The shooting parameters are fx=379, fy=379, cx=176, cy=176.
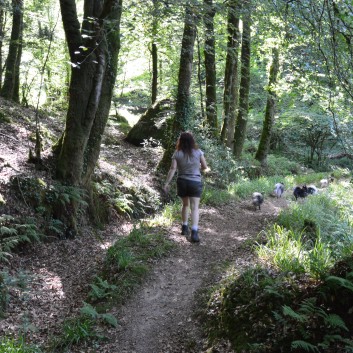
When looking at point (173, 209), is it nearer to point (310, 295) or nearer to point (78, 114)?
point (78, 114)

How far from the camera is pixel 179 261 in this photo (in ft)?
22.4

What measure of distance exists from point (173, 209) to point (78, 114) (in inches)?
135

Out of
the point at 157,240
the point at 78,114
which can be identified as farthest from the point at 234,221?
the point at 78,114

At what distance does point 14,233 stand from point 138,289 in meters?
2.46

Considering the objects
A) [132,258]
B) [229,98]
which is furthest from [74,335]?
[229,98]

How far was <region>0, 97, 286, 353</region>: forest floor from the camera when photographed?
474cm

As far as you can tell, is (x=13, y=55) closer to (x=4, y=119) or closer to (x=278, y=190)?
(x=4, y=119)

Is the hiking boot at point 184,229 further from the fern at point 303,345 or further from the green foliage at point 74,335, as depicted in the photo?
the fern at point 303,345

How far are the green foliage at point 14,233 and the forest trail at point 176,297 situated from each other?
2.15 meters

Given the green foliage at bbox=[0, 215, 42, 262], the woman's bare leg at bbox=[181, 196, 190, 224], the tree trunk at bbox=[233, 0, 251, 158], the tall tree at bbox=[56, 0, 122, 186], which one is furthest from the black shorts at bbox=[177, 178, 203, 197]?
the tree trunk at bbox=[233, 0, 251, 158]

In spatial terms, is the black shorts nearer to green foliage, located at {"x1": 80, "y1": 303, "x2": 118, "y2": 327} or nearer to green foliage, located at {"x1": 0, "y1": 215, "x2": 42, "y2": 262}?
green foliage, located at {"x1": 0, "y1": 215, "x2": 42, "y2": 262}

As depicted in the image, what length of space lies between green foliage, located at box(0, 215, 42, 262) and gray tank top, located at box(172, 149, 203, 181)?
297cm

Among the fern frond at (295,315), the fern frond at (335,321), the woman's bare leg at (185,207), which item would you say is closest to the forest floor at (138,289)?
the woman's bare leg at (185,207)

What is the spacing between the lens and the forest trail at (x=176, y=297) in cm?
460
